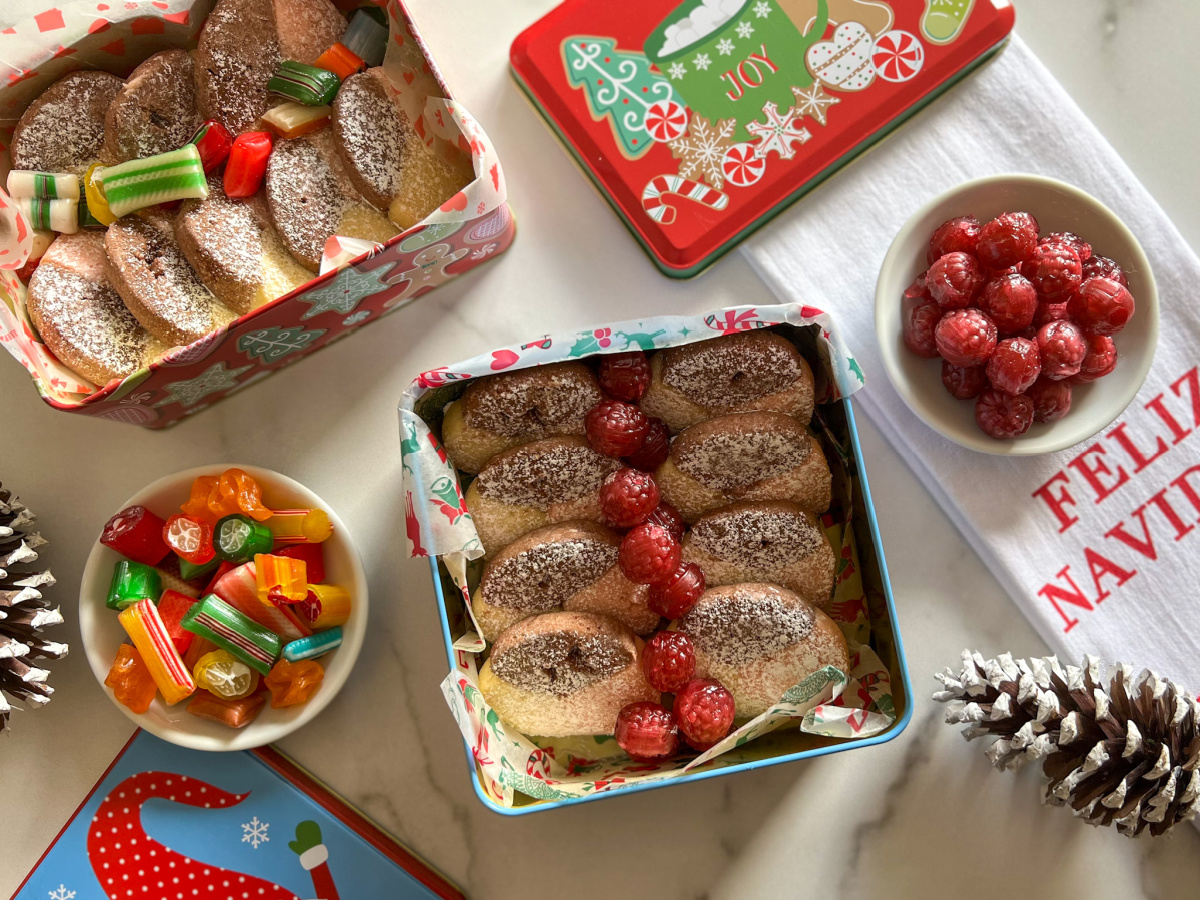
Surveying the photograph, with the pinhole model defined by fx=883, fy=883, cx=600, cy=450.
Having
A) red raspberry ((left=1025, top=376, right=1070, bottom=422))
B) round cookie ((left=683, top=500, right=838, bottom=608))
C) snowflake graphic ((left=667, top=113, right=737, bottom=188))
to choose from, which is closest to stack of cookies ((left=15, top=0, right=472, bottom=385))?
snowflake graphic ((left=667, top=113, right=737, bottom=188))

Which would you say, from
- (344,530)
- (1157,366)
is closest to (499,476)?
(344,530)

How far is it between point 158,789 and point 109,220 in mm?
718

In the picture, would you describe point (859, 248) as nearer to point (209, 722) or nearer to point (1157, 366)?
point (1157, 366)

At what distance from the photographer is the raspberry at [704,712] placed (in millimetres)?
944

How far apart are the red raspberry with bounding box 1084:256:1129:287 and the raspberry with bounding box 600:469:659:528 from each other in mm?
574

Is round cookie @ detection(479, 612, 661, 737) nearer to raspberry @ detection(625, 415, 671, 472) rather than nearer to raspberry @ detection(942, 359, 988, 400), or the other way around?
raspberry @ detection(625, 415, 671, 472)

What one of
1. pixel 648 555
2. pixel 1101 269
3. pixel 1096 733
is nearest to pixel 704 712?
pixel 648 555

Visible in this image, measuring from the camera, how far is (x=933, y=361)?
3.57 ft

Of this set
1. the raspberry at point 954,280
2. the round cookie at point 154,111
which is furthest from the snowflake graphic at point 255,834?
the raspberry at point 954,280

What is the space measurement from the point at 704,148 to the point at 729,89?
0.27 feet

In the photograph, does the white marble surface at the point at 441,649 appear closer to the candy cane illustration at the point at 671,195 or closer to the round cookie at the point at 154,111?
the candy cane illustration at the point at 671,195

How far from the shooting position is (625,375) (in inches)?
39.1

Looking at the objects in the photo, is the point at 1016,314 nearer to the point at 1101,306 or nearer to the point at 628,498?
the point at 1101,306

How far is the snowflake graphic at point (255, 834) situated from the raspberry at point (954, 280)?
1.05 metres
